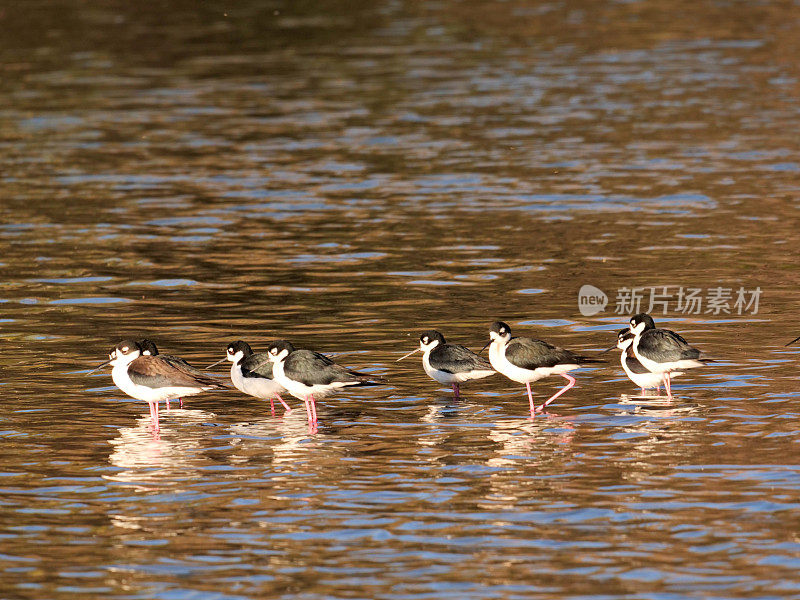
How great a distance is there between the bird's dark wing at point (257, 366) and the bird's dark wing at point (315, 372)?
35 centimetres

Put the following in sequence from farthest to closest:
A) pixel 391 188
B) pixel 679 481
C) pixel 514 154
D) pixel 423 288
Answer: pixel 514 154 → pixel 391 188 → pixel 423 288 → pixel 679 481

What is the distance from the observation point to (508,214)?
92.8 feet

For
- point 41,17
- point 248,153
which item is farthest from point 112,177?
point 41,17

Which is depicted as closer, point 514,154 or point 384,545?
point 384,545

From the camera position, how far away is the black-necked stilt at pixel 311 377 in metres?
16.5

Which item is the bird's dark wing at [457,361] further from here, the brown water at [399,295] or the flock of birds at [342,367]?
the brown water at [399,295]

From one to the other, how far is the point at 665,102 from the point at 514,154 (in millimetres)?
6994

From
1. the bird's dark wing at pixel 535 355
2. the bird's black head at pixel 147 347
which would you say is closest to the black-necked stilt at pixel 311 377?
the bird's black head at pixel 147 347

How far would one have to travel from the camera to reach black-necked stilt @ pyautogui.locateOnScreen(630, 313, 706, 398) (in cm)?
1672

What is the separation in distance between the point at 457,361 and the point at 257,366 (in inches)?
91.2

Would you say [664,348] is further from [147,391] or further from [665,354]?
[147,391]

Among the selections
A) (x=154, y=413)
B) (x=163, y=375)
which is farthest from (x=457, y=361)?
(x=154, y=413)

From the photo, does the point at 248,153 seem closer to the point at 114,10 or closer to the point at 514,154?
the point at 514,154

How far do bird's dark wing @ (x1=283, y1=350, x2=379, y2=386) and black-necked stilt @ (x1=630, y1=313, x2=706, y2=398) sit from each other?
10.2 feet
